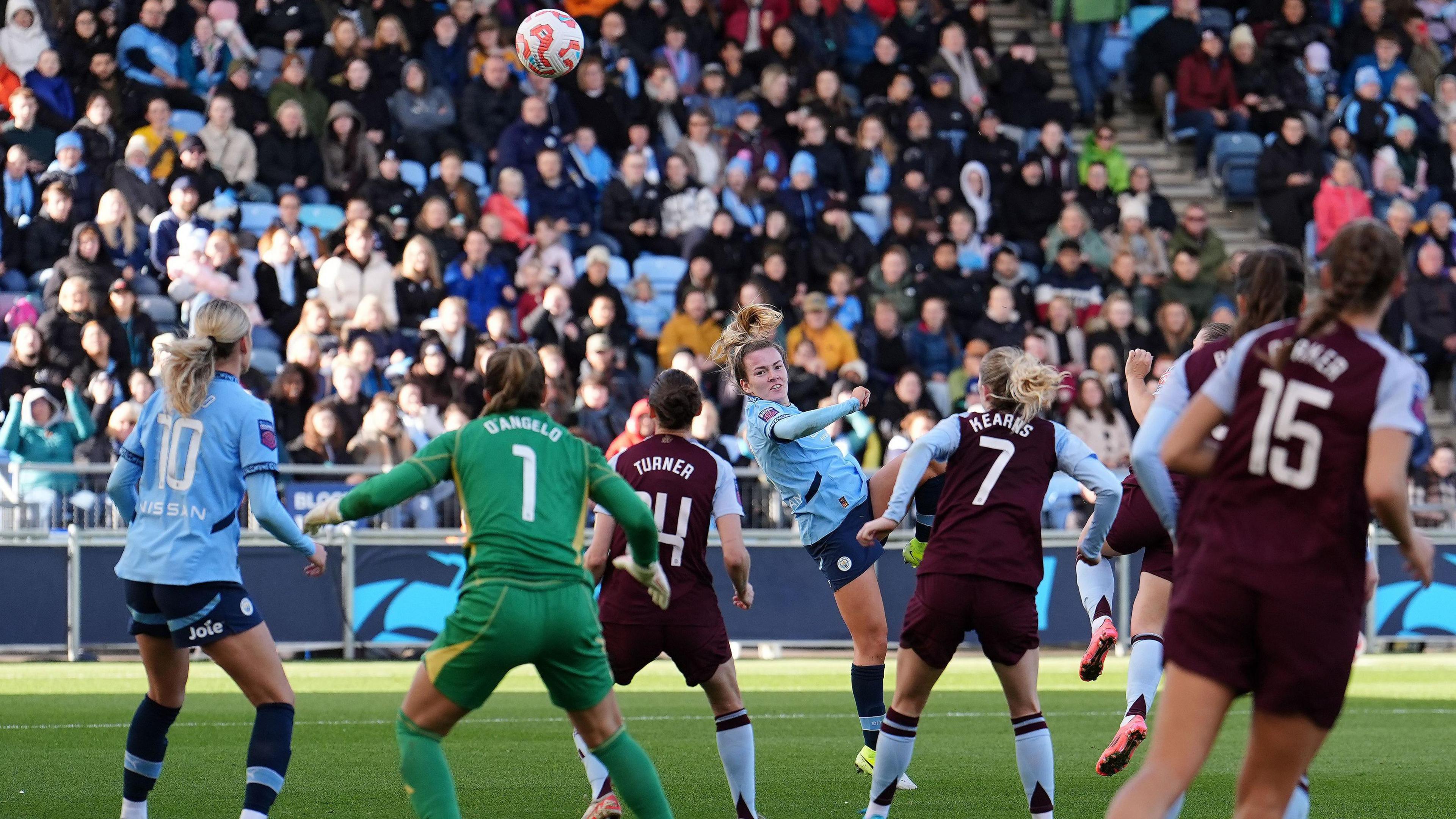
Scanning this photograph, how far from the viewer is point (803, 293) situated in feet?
64.1

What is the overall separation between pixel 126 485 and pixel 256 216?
1227 cm

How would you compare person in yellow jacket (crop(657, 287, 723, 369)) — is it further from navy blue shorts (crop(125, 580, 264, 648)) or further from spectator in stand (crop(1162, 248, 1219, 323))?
navy blue shorts (crop(125, 580, 264, 648))

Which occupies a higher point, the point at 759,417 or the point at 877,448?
the point at 759,417

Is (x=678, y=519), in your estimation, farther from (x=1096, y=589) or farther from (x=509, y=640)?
(x=1096, y=589)

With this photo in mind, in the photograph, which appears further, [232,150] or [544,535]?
[232,150]

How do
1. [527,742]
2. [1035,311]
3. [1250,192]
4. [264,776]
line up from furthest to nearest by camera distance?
[1250,192], [1035,311], [527,742], [264,776]

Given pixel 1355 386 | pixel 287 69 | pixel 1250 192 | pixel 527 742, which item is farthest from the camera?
pixel 1250 192

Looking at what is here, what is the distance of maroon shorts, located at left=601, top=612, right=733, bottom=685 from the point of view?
7352 mm

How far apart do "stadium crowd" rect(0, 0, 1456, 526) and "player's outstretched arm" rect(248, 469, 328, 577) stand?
8.19 metres

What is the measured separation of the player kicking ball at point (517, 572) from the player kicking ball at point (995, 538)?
1.35 metres

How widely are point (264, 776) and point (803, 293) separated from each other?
13.5 meters

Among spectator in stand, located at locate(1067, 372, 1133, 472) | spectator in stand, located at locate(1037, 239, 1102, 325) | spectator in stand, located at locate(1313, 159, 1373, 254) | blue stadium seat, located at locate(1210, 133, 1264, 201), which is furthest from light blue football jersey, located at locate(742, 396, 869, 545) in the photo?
blue stadium seat, located at locate(1210, 133, 1264, 201)

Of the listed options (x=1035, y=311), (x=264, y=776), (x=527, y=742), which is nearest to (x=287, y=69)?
(x=1035, y=311)

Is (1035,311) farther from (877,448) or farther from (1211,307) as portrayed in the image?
(877,448)
